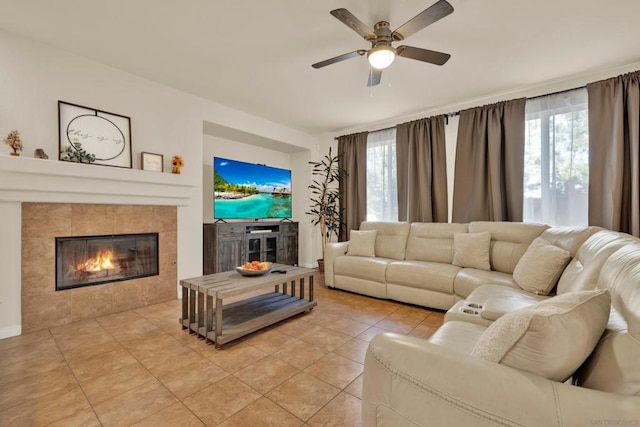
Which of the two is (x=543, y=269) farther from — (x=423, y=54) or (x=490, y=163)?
(x=423, y=54)

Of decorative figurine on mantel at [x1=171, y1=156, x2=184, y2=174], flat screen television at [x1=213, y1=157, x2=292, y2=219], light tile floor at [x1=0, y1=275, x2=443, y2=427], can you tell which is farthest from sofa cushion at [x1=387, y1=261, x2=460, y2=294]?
decorative figurine on mantel at [x1=171, y1=156, x2=184, y2=174]

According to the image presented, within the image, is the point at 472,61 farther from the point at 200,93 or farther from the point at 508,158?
the point at 200,93

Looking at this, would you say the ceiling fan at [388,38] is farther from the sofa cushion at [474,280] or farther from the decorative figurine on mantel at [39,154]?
the decorative figurine on mantel at [39,154]

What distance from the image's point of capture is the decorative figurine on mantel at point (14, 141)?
2271 millimetres

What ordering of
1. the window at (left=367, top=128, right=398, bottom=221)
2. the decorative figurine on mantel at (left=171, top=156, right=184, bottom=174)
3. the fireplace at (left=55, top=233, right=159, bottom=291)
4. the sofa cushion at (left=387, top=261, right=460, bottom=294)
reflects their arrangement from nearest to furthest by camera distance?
the fireplace at (left=55, top=233, right=159, bottom=291) → the sofa cushion at (left=387, top=261, right=460, bottom=294) → the decorative figurine on mantel at (left=171, top=156, right=184, bottom=174) → the window at (left=367, top=128, right=398, bottom=221)

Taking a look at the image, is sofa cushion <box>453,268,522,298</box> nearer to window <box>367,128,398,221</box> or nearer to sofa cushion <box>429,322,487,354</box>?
sofa cushion <box>429,322,487,354</box>

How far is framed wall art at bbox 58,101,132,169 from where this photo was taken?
261 centimetres

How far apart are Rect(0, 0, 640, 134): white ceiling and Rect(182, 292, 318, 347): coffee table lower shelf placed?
7.79 ft

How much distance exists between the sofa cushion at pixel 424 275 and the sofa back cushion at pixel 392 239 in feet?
1.38

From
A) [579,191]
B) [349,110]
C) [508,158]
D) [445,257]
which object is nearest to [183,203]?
[349,110]

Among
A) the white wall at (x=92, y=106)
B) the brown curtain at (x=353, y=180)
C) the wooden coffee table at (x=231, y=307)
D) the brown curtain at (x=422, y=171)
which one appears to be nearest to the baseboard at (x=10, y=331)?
the white wall at (x=92, y=106)

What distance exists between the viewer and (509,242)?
293 cm

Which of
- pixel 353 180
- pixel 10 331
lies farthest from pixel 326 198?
pixel 10 331

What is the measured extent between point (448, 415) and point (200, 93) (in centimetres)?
386
